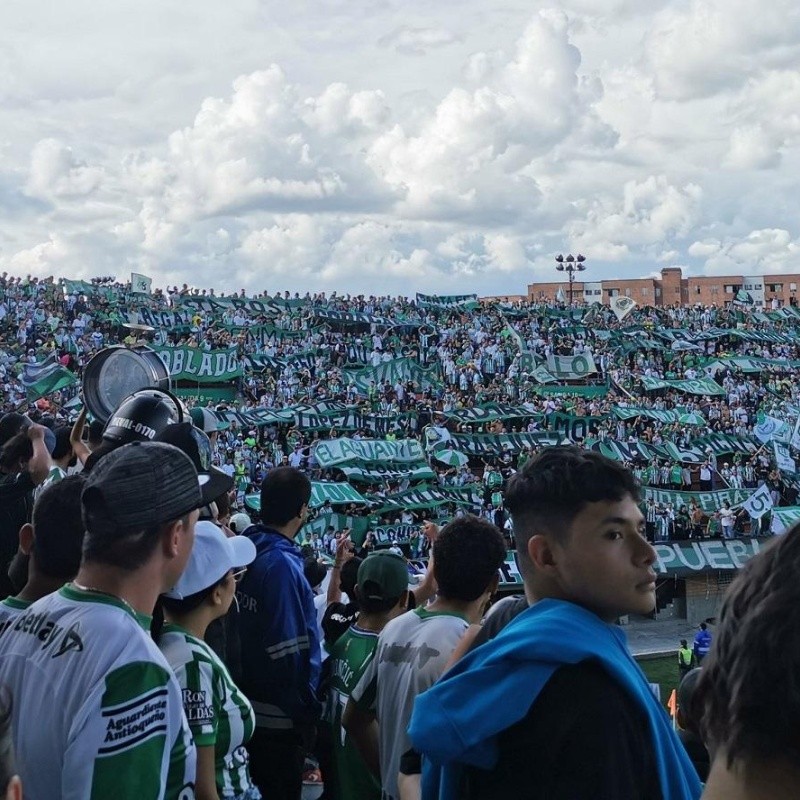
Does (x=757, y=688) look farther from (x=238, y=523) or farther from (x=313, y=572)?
(x=313, y=572)

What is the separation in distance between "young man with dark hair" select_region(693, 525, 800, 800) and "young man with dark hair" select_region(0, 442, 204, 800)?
4.64ft

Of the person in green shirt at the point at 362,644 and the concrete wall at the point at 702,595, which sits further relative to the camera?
the concrete wall at the point at 702,595

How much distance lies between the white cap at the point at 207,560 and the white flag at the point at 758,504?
26.6 m

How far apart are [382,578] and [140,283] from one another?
34108 millimetres

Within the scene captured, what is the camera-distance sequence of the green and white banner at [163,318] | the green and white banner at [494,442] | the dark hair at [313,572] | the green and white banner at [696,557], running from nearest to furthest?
the dark hair at [313,572] < the green and white banner at [696,557] < the green and white banner at [494,442] < the green and white banner at [163,318]

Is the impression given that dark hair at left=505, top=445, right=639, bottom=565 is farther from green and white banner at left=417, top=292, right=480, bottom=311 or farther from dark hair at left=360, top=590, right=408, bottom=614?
green and white banner at left=417, top=292, right=480, bottom=311

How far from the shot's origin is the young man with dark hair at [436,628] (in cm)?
398

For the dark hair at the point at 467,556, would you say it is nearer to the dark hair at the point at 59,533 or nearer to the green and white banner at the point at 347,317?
the dark hair at the point at 59,533

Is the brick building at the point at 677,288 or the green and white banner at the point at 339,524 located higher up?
the brick building at the point at 677,288

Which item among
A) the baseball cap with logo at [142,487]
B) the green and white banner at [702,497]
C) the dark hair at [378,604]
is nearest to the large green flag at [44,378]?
the green and white banner at [702,497]

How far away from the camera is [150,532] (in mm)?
2664

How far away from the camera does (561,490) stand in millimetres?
2527

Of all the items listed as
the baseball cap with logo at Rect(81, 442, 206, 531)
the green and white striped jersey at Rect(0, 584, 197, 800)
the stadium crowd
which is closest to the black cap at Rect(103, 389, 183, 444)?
the stadium crowd

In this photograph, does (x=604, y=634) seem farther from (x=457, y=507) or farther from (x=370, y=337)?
(x=370, y=337)
